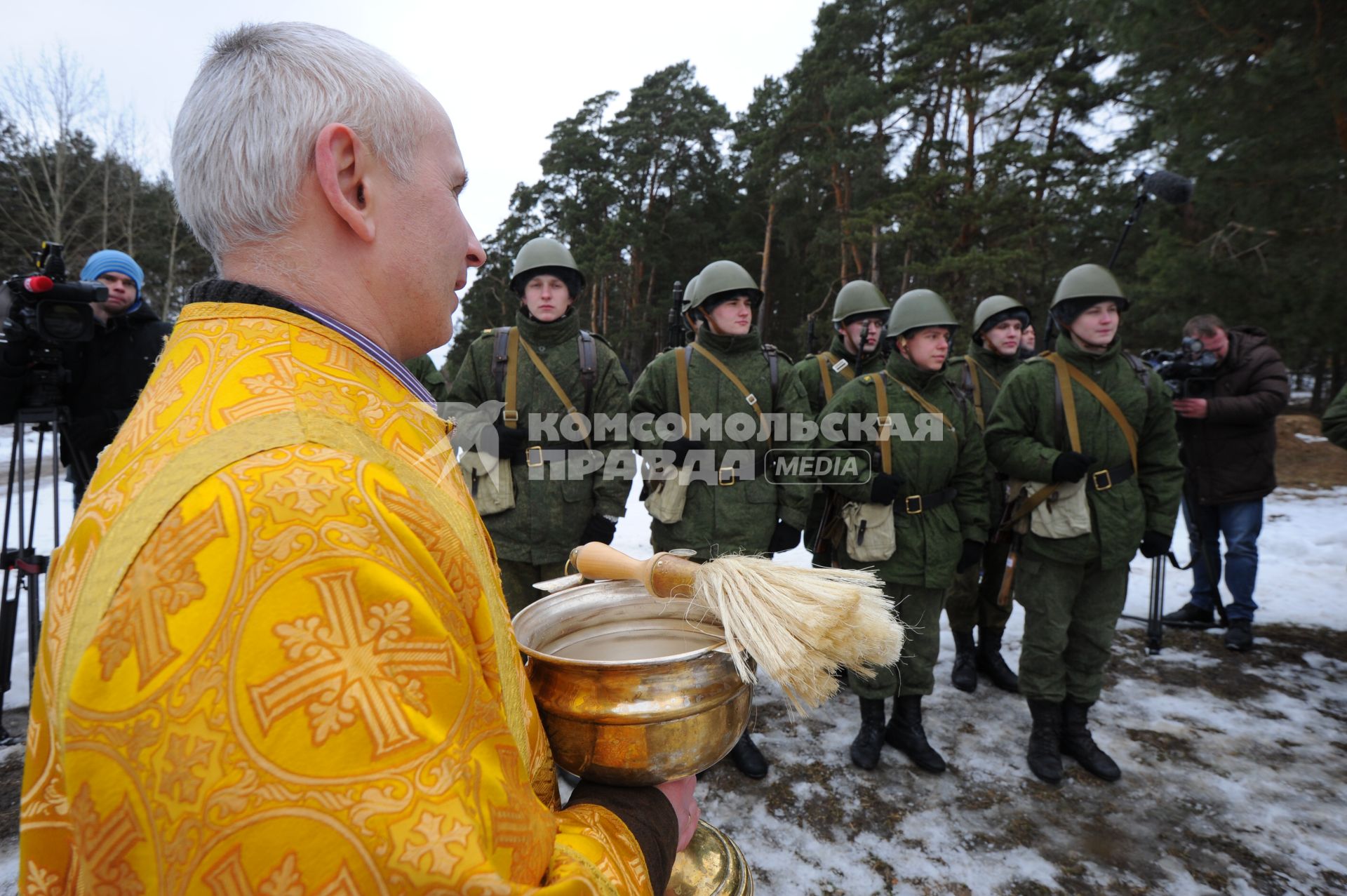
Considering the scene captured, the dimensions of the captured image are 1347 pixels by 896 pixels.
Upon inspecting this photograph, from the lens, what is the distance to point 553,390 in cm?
427

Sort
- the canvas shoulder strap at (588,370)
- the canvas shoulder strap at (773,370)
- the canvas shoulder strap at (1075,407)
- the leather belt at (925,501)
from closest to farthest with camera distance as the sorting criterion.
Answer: the canvas shoulder strap at (1075,407)
the leather belt at (925,501)
the canvas shoulder strap at (588,370)
the canvas shoulder strap at (773,370)

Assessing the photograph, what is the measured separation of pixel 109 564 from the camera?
665 millimetres

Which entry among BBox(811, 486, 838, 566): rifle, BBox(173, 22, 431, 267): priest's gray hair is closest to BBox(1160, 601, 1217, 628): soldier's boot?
BBox(811, 486, 838, 566): rifle

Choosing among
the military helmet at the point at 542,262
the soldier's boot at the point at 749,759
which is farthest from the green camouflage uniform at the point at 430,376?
the soldier's boot at the point at 749,759

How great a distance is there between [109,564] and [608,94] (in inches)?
1340

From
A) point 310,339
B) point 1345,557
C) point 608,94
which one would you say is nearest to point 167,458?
point 310,339

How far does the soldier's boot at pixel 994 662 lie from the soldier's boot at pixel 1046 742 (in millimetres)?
858

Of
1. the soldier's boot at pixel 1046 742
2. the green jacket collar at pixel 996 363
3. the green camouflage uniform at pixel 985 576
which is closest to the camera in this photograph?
the soldier's boot at pixel 1046 742

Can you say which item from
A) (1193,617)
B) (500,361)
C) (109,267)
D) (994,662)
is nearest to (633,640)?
(500,361)

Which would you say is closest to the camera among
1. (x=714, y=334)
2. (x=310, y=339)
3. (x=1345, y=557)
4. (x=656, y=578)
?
(x=310, y=339)

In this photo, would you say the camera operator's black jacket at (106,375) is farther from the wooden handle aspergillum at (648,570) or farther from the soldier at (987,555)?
the soldier at (987,555)

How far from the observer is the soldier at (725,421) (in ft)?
13.9

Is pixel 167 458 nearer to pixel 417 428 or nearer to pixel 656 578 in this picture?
pixel 417 428

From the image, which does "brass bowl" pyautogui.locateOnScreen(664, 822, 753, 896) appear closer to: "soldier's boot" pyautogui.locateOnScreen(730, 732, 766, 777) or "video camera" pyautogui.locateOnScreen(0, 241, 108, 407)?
"soldier's boot" pyautogui.locateOnScreen(730, 732, 766, 777)
